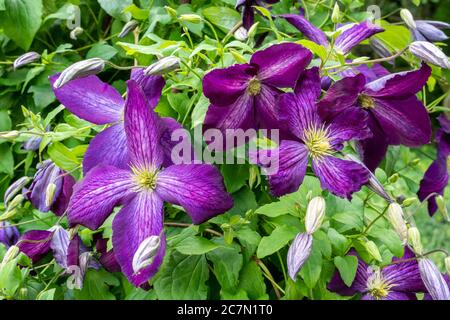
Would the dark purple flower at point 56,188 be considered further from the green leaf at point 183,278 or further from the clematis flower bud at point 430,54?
the clematis flower bud at point 430,54

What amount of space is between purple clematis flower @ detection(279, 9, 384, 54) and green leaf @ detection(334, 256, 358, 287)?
0.24 m

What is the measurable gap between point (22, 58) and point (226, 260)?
0.44 m

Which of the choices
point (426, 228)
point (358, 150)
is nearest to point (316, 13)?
point (358, 150)

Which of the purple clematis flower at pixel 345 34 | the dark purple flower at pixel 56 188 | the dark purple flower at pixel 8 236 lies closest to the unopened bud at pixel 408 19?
the purple clematis flower at pixel 345 34

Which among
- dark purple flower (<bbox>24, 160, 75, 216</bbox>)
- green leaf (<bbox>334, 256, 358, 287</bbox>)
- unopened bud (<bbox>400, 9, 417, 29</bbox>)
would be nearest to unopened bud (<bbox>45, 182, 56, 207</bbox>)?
dark purple flower (<bbox>24, 160, 75, 216</bbox>)

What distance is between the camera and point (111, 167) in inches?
27.5

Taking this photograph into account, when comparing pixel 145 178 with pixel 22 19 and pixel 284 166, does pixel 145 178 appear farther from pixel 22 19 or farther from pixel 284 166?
pixel 22 19

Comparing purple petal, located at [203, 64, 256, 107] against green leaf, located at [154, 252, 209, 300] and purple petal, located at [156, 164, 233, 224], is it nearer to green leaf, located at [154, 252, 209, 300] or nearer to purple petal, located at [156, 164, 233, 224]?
purple petal, located at [156, 164, 233, 224]

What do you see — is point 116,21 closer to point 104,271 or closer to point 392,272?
point 104,271

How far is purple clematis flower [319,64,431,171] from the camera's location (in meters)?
0.70

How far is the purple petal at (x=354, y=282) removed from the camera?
2.59 ft

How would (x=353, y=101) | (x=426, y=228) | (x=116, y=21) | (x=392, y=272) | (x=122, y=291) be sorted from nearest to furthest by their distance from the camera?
(x=353, y=101) < (x=392, y=272) < (x=122, y=291) < (x=116, y=21) < (x=426, y=228)

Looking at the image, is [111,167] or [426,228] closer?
[111,167]

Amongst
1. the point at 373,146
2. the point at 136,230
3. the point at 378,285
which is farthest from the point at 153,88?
the point at 378,285
